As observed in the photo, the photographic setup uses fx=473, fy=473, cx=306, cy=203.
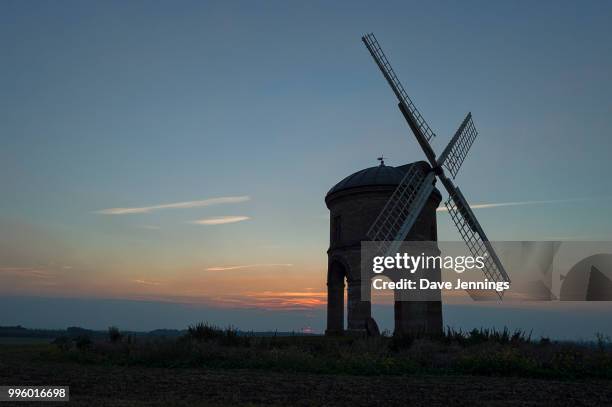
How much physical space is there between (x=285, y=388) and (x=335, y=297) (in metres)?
18.4

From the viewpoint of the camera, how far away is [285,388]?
945 centimetres

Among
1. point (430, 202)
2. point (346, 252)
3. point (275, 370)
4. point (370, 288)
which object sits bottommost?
point (275, 370)

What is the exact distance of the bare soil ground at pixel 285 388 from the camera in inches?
322

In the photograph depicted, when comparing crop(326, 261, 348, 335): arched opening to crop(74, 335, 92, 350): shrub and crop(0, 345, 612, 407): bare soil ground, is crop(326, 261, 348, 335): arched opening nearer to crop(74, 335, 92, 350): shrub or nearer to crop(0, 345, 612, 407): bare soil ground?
crop(74, 335, 92, 350): shrub

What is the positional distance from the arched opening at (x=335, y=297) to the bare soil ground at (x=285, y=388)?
51.3ft

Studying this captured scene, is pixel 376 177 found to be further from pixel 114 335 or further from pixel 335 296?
pixel 114 335

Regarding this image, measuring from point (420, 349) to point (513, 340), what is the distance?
4287 millimetres

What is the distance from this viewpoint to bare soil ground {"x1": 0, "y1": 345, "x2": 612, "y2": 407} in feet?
26.8

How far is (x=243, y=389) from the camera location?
924 centimetres

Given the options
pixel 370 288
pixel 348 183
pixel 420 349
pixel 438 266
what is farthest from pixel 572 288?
pixel 420 349

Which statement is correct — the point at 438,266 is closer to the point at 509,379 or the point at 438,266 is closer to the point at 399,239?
the point at 399,239

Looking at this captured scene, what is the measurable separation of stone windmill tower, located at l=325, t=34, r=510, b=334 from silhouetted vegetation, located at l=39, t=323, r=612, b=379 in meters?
8.21

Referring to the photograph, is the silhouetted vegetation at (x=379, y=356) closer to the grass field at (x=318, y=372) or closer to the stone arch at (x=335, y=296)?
the grass field at (x=318, y=372)

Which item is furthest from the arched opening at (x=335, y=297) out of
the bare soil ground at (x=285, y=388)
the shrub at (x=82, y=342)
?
the bare soil ground at (x=285, y=388)
